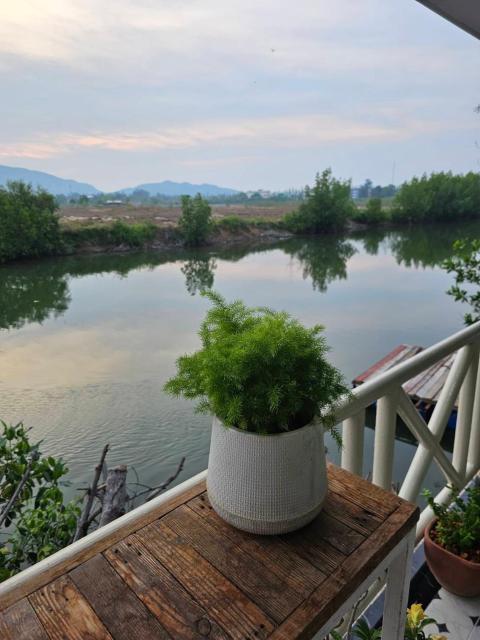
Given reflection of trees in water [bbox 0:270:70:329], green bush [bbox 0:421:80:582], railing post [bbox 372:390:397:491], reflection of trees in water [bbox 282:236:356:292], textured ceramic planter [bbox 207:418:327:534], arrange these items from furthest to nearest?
reflection of trees in water [bbox 282:236:356:292] < reflection of trees in water [bbox 0:270:70:329] < green bush [bbox 0:421:80:582] < railing post [bbox 372:390:397:491] < textured ceramic planter [bbox 207:418:327:534]

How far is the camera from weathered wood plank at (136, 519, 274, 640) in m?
0.47

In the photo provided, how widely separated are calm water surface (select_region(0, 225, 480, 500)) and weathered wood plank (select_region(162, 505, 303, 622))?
2.34m

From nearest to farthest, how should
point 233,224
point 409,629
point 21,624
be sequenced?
point 21,624
point 409,629
point 233,224

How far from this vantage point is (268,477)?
57cm

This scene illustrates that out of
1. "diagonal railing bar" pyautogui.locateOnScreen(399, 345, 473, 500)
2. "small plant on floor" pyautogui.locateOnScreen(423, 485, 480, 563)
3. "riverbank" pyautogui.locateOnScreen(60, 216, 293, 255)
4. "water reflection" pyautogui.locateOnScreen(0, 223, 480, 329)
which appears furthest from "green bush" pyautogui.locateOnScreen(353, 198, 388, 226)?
"small plant on floor" pyautogui.locateOnScreen(423, 485, 480, 563)

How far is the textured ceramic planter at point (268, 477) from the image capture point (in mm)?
570

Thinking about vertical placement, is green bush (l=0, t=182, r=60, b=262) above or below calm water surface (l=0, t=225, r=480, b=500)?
above

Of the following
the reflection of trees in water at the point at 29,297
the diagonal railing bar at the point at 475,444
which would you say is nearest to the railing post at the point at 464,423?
the diagonal railing bar at the point at 475,444

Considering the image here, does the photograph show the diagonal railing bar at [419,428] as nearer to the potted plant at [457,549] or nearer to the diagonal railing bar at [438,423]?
the diagonal railing bar at [438,423]

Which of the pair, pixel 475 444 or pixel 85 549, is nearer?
pixel 85 549

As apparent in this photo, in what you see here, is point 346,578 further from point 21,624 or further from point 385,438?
point 385,438

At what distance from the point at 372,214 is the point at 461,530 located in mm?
32450

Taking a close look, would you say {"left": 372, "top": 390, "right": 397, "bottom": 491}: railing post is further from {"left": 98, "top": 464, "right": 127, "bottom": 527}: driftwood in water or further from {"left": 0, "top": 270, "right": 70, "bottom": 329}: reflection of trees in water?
{"left": 0, "top": 270, "right": 70, "bottom": 329}: reflection of trees in water

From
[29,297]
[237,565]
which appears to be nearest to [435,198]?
[29,297]
